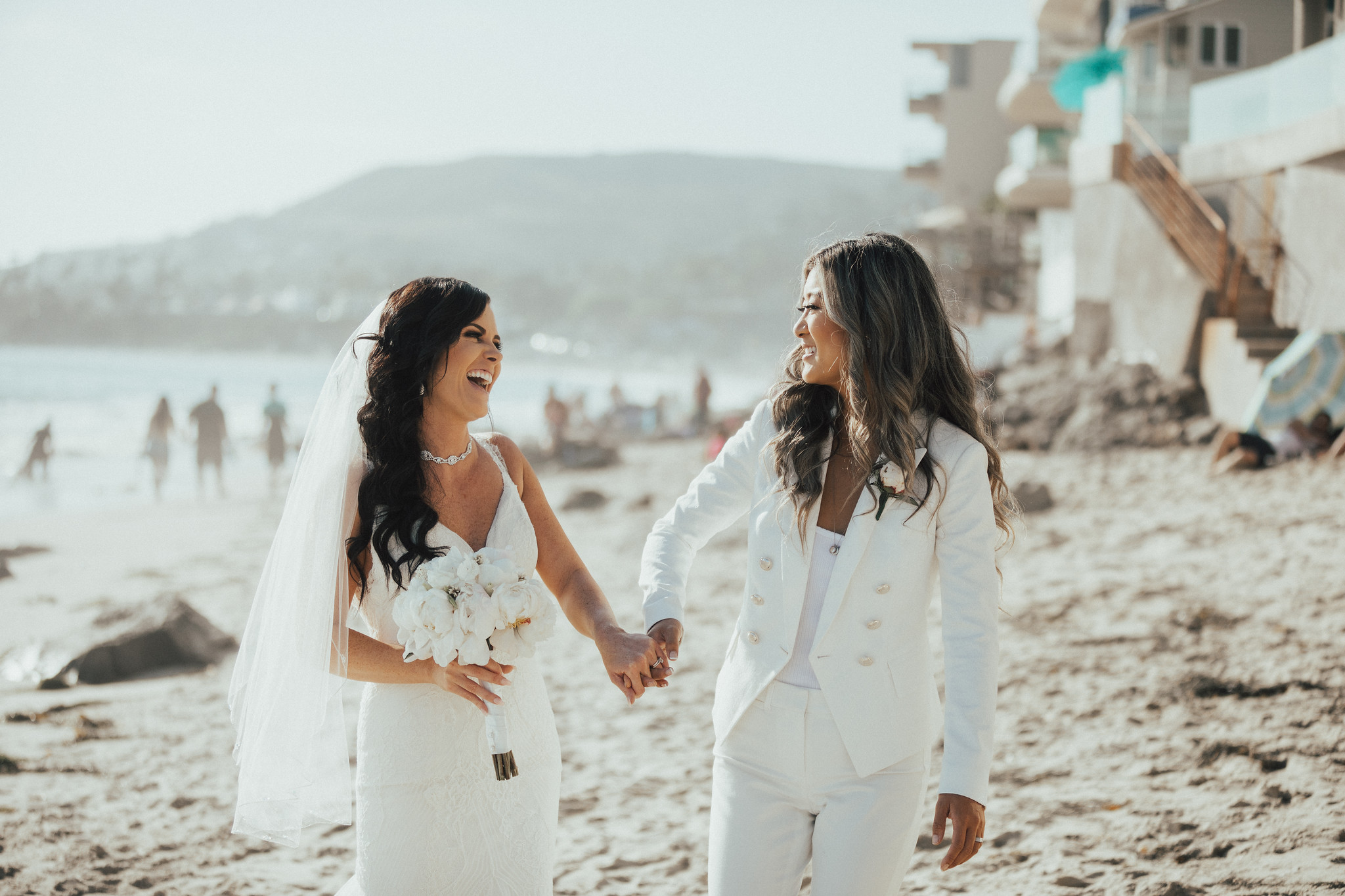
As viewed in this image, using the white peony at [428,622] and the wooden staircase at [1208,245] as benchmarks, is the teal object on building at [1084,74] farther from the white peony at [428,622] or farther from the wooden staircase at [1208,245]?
the white peony at [428,622]

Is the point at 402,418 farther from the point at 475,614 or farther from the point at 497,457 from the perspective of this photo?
the point at 475,614

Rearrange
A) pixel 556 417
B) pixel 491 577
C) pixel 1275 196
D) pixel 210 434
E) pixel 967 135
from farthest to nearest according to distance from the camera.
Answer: pixel 967 135 → pixel 556 417 → pixel 210 434 → pixel 1275 196 → pixel 491 577

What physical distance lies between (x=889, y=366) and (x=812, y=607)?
539mm

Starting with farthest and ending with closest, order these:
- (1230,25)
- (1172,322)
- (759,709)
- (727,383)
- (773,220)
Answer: (773,220) → (727,383) → (1230,25) → (1172,322) → (759,709)

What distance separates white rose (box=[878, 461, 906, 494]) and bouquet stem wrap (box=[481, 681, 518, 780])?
1015 millimetres

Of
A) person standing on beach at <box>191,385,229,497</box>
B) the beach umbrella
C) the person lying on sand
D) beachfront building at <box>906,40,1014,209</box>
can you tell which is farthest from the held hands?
beachfront building at <box>906,40,1014,209</box>

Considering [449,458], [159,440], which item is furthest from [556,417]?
[449,458]

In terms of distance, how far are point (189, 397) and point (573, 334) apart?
245ft

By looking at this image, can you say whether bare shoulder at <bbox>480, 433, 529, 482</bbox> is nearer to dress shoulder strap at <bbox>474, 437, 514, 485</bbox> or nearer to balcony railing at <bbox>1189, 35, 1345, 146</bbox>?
dress shoulder strap at <bbox>474, 437, 514, 485</bbox>

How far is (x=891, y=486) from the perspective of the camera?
212 centimetres

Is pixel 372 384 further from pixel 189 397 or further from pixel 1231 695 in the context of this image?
pixel 189 397

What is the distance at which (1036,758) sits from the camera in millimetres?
4754

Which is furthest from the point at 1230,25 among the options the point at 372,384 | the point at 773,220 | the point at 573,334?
the point at 773,220

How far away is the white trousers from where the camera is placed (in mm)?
2062
